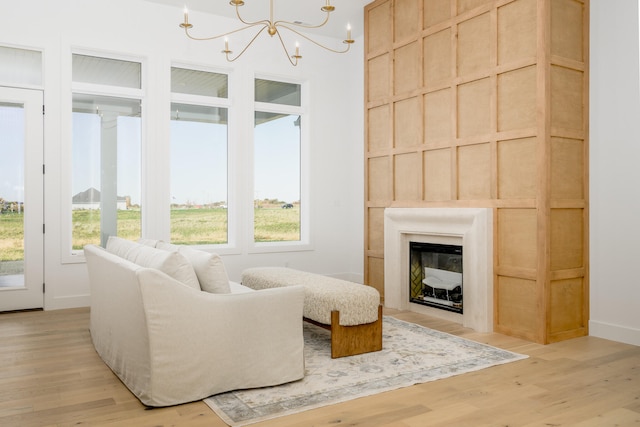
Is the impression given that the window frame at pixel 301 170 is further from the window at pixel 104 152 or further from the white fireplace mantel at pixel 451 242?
the white fireplace mantel at pixel 451 242

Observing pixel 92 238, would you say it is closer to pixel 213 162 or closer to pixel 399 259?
pixel 213 162

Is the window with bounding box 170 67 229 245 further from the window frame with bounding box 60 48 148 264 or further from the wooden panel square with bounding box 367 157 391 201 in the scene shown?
the wooden panel square with bounding box 367 157 391 201

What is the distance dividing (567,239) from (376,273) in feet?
7.41

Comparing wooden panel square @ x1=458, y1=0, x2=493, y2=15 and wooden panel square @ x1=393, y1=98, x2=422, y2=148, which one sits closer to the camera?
wooden panel square @ x1=458, y1=0, x2=493, y2=15

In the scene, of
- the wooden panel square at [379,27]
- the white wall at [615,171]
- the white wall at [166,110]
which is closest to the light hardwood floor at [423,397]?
the white wall at [615,171]

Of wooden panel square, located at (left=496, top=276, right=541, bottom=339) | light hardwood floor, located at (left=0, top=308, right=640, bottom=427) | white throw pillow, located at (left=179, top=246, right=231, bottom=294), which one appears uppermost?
white throw pillow, located at (left=179, top=246, right=231, bottom=294)

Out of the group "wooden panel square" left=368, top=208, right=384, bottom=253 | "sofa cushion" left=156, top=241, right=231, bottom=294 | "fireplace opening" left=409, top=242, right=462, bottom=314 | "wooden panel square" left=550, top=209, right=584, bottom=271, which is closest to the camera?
"sofa cushion" left=156, top=241, right=231, bottom=294

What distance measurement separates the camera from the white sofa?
2631 mm

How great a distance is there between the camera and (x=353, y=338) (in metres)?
3.57

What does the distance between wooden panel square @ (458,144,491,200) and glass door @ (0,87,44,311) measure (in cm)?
404

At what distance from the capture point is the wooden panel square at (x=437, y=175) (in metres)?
4.80

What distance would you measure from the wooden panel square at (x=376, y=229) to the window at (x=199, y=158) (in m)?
1.72

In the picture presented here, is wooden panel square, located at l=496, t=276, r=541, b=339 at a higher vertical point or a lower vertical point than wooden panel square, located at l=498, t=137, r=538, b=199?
lower

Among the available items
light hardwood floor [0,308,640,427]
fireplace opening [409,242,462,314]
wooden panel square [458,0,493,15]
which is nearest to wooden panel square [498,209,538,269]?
fireplace opening [409,242,462,314]
